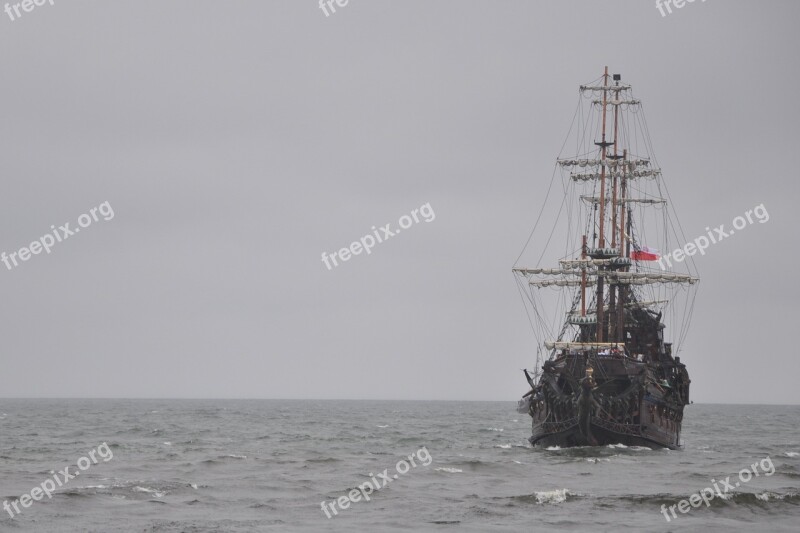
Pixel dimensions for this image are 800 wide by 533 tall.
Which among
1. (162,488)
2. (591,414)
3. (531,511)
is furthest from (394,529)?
(591,414)

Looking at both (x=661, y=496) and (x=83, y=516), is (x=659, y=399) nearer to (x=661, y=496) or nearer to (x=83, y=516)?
(x=661, y=496)

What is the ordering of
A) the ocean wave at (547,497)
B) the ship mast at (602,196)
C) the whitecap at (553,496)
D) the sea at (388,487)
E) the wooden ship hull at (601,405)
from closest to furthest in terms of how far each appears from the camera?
the sea at (388,487) < the ocean wave at (547,497) < the whitecap at (553,496) < the wooden ship hull at (601,405) < the ship mast at (602,196)

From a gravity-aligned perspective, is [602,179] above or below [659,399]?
above

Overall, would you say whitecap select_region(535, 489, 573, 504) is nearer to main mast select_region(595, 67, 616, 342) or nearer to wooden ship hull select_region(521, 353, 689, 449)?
wooden ship hull select_region(521, 353, 689, 449)

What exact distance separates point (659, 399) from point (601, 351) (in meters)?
6.23

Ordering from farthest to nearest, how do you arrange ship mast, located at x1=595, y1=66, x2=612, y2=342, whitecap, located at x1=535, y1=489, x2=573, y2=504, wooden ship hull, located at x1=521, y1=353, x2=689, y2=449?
ship mast, located at x1=595, y1=66, x2=612, y2=342 → wooden ship hull, located at x1=521, y1=353, x2=689, y2=449 → whitecap, located at x1=535, y1=489, x2=573, y2=504

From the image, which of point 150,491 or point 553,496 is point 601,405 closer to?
point 553,496

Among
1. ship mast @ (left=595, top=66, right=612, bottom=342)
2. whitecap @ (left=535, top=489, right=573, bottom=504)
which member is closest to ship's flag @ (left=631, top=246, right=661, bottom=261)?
ship mast @ (left=595, top=66, right=612, bottom=342)

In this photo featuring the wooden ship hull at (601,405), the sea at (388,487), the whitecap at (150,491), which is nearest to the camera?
the sea at (388,487)

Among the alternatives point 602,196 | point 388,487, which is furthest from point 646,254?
point 388,487

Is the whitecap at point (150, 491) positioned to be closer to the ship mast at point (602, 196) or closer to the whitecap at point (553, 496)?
the whitecap at point (553, 496)

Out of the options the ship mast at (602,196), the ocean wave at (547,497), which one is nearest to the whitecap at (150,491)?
the ocean wave at (547,497)

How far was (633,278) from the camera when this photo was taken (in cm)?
7850

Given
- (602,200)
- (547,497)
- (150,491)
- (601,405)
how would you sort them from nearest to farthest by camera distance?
1. (547,497)
2. (150,491)
3. (601,405)
4. (602,200)
